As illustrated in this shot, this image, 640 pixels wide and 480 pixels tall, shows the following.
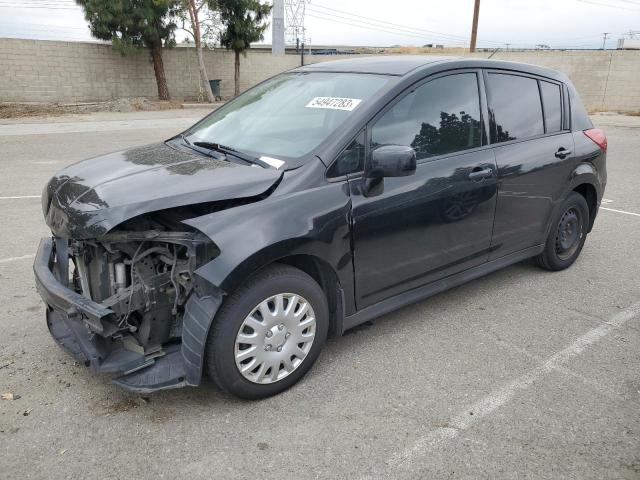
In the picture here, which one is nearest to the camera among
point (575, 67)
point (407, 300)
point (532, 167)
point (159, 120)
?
point (407, 300)

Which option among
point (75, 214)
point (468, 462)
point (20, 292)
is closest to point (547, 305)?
point (468, 462)

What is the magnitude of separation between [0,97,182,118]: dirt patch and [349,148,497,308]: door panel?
63.7 ft

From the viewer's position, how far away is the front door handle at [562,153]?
4385 millimetres

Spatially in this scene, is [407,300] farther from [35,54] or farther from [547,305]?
[35,54]

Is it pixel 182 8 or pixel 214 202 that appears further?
pixel 182 8

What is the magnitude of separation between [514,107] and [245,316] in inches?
106

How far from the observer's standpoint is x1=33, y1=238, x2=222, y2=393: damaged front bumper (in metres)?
2.65

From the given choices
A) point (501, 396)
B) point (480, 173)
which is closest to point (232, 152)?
point (480, 173)

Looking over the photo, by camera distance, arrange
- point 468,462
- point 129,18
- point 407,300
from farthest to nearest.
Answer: point 129,18 < point 407,300 < point 468,462

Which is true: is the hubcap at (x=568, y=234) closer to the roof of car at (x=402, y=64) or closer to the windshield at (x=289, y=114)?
the roof of car at (x=402, y=64)

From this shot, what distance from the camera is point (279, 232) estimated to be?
278cm

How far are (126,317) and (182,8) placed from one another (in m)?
23.7

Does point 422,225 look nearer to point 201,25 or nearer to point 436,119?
point 436,119

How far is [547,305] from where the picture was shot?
4.25m
